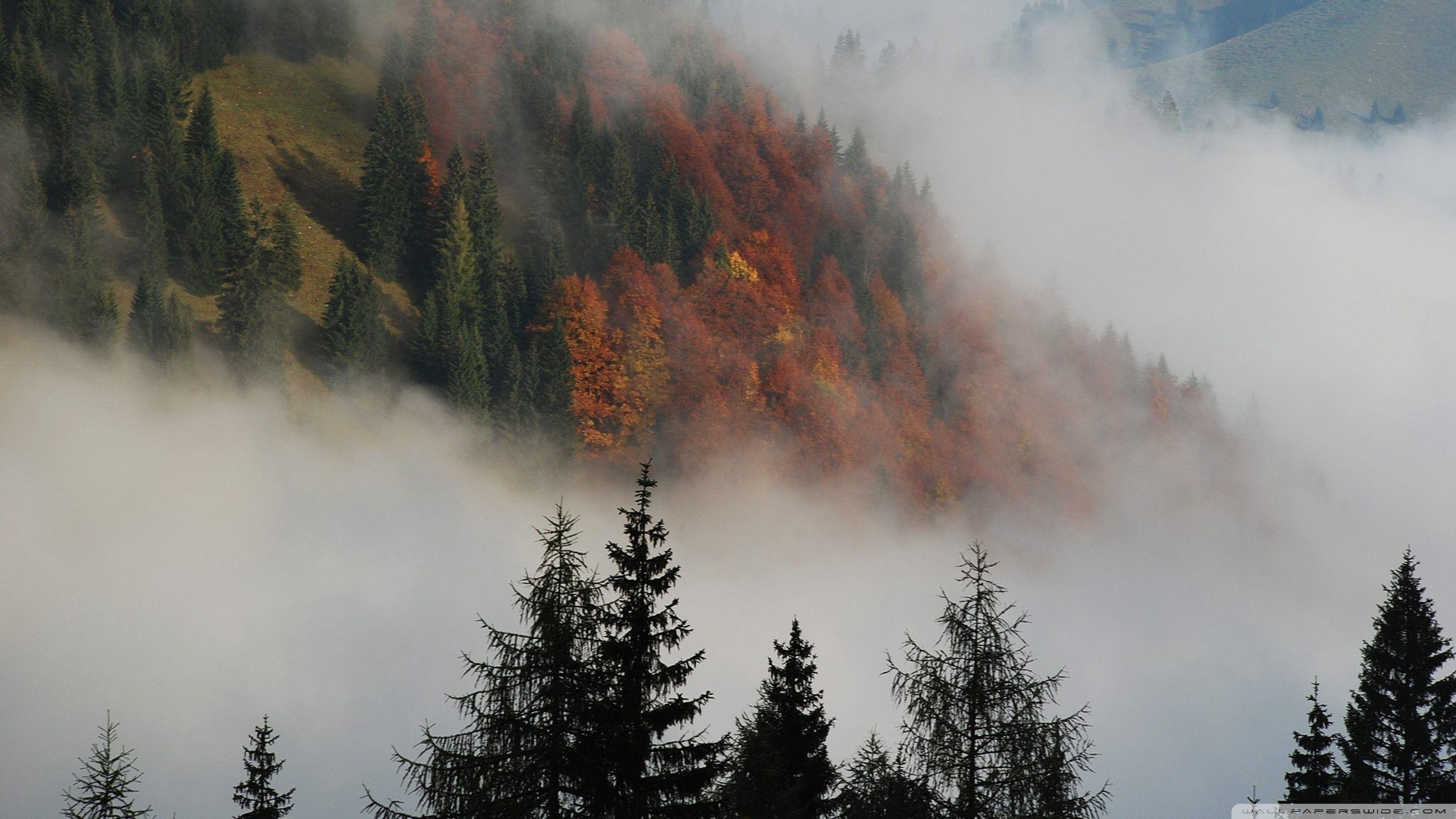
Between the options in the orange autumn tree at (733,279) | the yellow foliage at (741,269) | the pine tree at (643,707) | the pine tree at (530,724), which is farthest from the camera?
the yellow foliage at (741,269)

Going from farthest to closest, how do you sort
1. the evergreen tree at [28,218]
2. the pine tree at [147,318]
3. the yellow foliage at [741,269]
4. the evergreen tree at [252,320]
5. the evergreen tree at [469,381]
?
the yellow foliage at [741,269] → the evergreen tree at [469,381] → the evergreen tree at [252,320] → the evergreen tree at [28,218] → the pine tree at [147,318]

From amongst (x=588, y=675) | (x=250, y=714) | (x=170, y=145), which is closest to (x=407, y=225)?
(x=170, y=145)

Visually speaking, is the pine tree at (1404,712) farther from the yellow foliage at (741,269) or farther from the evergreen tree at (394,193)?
the yellow foliage at (741,269)

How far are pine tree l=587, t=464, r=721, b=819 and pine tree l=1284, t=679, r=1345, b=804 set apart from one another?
25.1 metres

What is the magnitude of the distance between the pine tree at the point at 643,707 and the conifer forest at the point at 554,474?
8cm

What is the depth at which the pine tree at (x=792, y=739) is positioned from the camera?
2591 centimetres

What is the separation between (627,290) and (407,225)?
76.1 ft

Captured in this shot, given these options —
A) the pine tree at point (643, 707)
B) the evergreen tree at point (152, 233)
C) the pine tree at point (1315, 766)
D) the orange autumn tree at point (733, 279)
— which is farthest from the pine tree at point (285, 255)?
the pine tree at point (643, 707)

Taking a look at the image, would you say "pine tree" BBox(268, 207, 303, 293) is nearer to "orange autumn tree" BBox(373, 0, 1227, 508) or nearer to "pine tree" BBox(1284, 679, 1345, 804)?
"orange autumn tree" BBox(373, 0, 1227, 508)

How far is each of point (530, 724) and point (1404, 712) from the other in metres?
28.8

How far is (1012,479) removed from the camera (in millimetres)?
149750

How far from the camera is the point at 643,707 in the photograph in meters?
19.9

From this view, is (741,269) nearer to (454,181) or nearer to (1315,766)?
(454,181)

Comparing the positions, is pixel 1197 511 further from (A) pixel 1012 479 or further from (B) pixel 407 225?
(B) pixel 407 225
